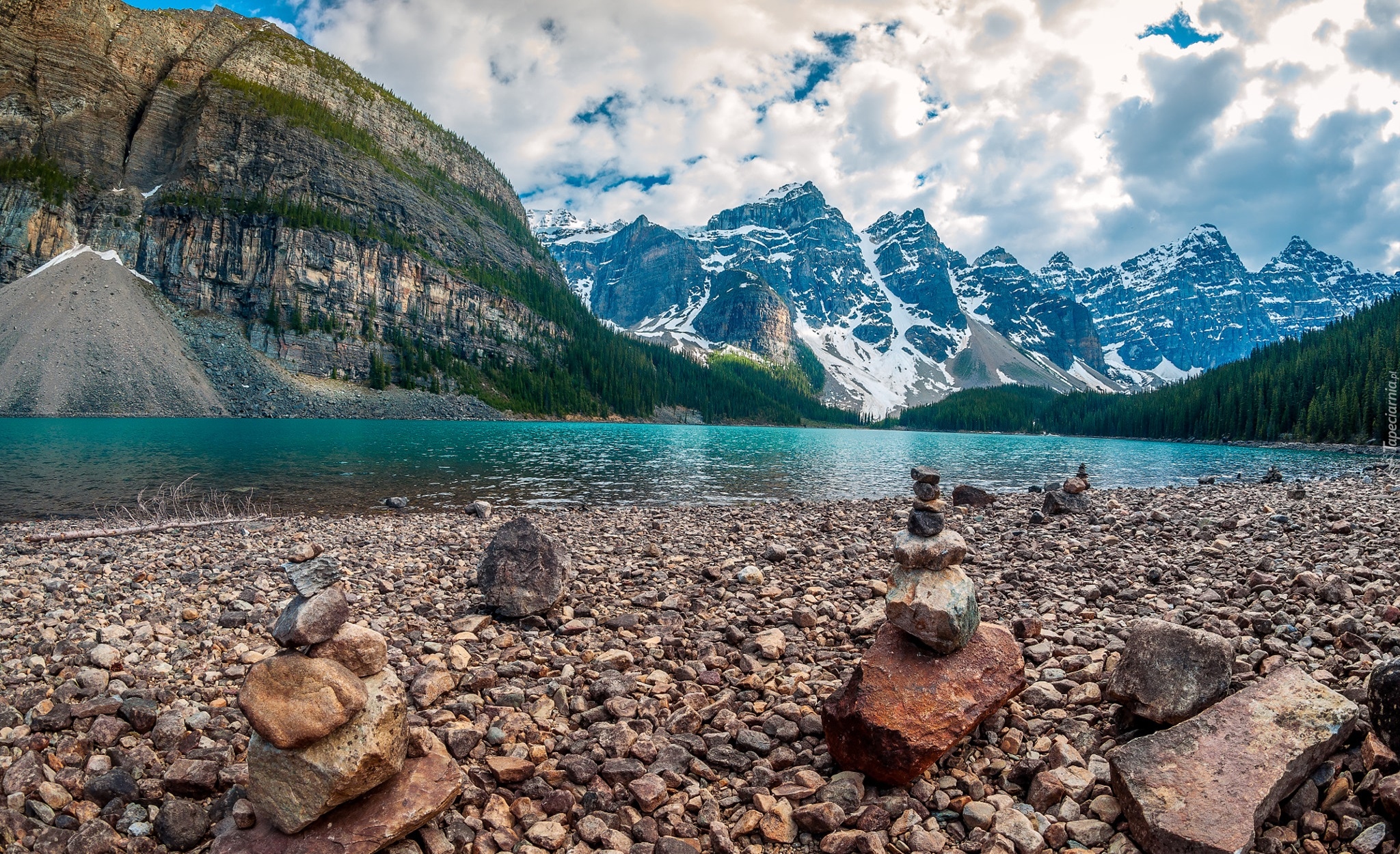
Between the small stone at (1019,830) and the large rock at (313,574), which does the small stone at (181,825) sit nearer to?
the large rock at (313,574)

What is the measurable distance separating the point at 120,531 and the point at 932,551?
71.2ft

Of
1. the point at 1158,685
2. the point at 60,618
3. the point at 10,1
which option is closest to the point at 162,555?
the point at 60,618

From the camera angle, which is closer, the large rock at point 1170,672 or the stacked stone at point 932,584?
the large rock at point 1170,672

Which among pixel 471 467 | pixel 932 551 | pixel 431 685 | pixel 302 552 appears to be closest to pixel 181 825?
pixel 431 685

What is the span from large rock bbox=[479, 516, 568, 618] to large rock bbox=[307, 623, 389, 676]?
14.8 feet

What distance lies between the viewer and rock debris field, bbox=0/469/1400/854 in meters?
4.14

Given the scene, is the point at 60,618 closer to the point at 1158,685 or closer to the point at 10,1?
the point at 1158,685

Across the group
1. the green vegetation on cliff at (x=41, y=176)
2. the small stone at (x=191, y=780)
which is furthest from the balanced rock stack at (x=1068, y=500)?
the green vegetation on cliff at (x=41, y=176)

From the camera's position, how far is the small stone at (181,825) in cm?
434

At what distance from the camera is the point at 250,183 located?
160 meters

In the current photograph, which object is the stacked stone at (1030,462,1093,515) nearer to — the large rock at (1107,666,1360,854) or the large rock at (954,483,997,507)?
the large rock at (954,483,997,507)

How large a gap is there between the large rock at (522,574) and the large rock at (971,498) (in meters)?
20.2

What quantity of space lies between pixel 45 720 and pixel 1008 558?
15112 mm

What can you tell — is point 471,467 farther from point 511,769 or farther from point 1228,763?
point 1228,763
